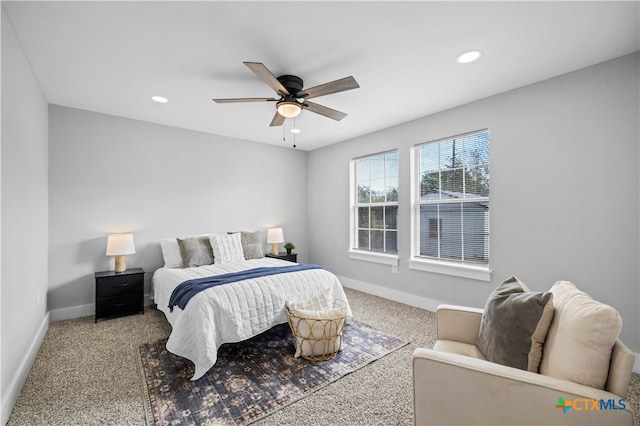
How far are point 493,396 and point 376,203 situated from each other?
359cm

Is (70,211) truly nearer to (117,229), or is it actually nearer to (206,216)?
(117,229)

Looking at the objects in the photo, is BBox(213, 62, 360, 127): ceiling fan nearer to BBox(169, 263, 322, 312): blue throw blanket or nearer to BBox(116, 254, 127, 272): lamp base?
BBox(169, 263, 322, 312): blue throw blanket

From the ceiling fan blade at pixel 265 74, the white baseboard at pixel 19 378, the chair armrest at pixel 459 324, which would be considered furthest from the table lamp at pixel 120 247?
the chair armrest at pixel 459 324

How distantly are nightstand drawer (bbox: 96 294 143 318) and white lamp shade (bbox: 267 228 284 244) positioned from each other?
2.06 metres

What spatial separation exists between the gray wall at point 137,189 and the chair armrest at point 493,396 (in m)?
3.94

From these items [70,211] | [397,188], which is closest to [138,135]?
[70,211]

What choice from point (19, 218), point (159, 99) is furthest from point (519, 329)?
point (159, 99)

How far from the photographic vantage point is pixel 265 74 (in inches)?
85.5

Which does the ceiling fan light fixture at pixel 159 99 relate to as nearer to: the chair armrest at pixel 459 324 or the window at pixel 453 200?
the window at pixel 453 200

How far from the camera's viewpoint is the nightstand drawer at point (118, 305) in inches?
135

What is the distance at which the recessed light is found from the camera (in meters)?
2.36

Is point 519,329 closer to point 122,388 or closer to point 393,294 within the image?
point 122,388

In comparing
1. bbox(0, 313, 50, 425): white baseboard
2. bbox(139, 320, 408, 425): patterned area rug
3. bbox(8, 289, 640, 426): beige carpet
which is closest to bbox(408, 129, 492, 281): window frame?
bbox(8, 289, 640, 426): beige carpet

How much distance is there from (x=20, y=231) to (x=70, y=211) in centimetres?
149
